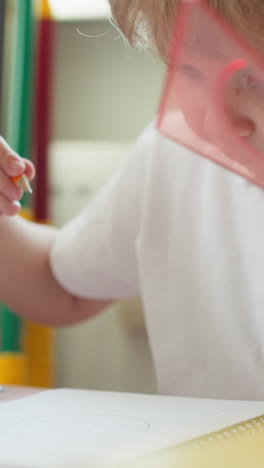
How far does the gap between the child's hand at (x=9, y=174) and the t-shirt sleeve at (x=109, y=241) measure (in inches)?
5.4

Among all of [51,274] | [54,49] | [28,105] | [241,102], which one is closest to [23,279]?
[51,274]

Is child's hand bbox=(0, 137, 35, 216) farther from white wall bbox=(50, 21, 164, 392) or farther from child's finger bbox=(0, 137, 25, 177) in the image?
white wall bbox=(50, 21, 164, 392)

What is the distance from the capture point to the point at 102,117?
1.37 meters

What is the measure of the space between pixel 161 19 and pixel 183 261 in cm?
30

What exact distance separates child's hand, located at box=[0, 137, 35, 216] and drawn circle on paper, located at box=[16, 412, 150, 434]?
0.80 ft

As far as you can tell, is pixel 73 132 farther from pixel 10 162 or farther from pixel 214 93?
pixel 214 93

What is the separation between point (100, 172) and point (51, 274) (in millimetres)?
553

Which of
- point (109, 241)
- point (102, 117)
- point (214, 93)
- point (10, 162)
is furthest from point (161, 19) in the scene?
point (102, 117)

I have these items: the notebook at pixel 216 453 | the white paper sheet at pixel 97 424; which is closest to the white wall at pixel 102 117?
the white paper sheet at pixel 97 424

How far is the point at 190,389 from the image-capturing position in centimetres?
67

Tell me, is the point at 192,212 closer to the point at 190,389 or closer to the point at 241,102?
the point at 190,389

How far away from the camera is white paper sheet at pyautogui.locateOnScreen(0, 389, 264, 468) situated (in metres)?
0.34

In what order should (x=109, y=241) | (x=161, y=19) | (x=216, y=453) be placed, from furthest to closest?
(x=109, y=241), (x=161, y=19), (x=216, y=453)

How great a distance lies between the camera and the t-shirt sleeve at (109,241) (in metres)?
0.77
